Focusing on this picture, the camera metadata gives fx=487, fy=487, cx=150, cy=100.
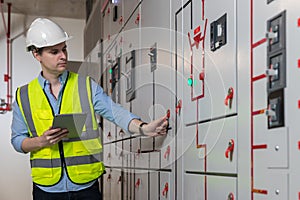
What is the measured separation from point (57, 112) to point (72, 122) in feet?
0.64

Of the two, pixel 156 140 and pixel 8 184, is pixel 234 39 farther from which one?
pixel 8 184

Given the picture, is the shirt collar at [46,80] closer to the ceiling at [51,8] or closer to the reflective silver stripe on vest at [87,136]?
the reflective silver stripe on vest at [87,136]

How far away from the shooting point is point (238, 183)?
1618 millimetres

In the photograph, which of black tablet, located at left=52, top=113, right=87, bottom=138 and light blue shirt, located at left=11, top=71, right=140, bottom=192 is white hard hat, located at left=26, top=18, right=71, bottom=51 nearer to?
light blue shirt, located at left=11, top=71, right=140, bottom=192

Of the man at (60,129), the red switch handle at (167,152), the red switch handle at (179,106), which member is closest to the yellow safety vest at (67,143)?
the man at (60,129)

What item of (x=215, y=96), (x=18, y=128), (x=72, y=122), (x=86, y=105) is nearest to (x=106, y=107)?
(x=86, y=105)

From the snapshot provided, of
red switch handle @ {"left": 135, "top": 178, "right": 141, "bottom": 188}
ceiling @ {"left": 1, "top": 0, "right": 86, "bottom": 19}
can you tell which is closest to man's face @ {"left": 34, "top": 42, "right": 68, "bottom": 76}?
red switch handle @ {"left": 135, "top": 178, "right": 141, "bottom": 188}

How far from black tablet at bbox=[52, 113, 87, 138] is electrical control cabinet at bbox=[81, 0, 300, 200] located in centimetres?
42

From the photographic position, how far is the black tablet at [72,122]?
2.24m

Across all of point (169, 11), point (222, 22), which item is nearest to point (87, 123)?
point (169, 11)

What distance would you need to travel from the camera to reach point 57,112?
246 centimetres

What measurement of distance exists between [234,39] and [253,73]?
19 cm

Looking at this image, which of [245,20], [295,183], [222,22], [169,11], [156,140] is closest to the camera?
[295,183]

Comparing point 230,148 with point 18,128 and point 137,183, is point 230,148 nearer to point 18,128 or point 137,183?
point 18,128
